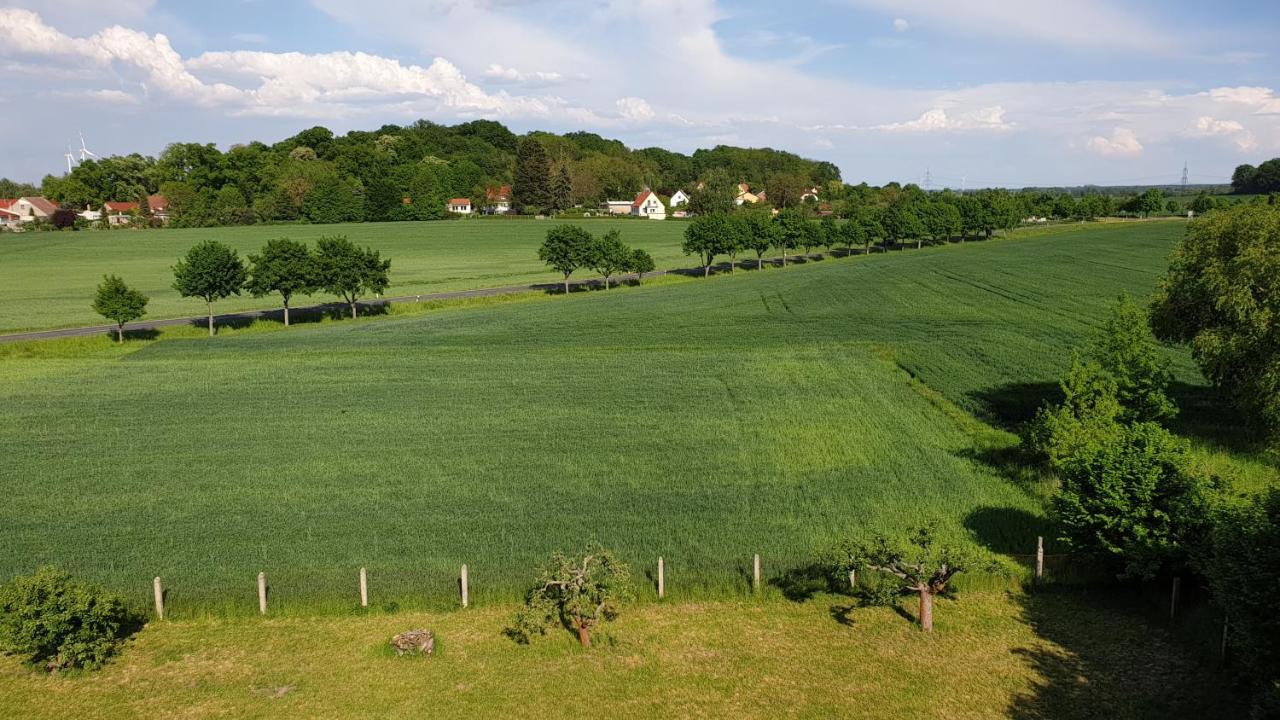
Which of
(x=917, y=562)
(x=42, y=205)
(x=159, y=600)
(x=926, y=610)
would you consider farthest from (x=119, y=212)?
(x=926, y=610)

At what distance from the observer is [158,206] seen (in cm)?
18288

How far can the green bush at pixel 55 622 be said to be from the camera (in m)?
17.8

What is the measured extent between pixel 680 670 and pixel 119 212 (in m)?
202

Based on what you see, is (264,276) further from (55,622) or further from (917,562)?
(917,562)

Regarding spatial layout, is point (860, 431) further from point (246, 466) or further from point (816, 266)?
point (816, 266)

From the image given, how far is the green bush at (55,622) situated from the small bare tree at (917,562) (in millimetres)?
17733

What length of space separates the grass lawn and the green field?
60243 millimetres

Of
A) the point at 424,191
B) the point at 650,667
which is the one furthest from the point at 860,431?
the point at 424,191

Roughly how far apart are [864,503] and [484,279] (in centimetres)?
8107

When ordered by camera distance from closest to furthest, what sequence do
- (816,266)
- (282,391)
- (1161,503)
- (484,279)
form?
1. (1161,503)
2. (282,391)
3. (484,279)
4. (816,266)

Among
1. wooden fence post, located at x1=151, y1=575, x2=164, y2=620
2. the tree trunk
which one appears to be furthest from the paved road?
the tree trunk

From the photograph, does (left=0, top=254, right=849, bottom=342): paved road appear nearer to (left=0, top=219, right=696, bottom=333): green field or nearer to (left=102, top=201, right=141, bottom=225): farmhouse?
(left=0, top=219, right=696, bottom=333): green field

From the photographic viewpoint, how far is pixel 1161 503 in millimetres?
21719

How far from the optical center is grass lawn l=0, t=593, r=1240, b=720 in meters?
17.1
